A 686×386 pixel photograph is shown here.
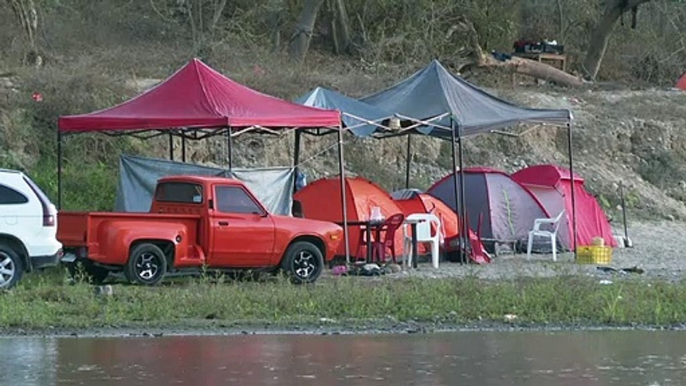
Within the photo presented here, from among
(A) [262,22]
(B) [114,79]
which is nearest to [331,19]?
(A) [262,22]

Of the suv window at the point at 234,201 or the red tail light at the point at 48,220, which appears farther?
the suv window at the point at 234,201

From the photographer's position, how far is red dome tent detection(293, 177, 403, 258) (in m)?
25.7

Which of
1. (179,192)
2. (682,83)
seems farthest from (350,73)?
(179,192)

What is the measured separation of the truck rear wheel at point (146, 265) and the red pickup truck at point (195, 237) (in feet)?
0.05

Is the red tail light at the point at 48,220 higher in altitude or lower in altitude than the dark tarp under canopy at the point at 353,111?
lower

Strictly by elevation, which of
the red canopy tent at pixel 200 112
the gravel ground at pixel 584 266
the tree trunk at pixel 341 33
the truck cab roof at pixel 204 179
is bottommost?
the gravel ground at pixel 584 266

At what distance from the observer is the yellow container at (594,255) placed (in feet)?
84.5

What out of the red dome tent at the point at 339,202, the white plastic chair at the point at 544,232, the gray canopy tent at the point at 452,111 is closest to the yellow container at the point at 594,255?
the white plastic chair at the point at 544,232

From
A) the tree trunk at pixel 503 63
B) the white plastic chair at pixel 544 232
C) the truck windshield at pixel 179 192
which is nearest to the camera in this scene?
the truck windshield at pixel 179 192

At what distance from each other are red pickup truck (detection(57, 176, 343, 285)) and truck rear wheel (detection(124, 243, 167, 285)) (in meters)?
0.01

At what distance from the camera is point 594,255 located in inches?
1015

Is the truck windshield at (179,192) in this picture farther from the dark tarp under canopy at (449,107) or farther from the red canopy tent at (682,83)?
the red canopy tent at (682,83)

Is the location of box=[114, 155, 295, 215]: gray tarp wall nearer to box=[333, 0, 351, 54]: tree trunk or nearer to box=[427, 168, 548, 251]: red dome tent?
box=[427, 168, 548, 251]: red dome tent

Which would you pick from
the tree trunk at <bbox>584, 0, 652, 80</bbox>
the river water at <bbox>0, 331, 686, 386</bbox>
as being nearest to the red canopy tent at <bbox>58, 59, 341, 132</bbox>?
the river water at <bbox>0, 331, 686, 386</bbox>
